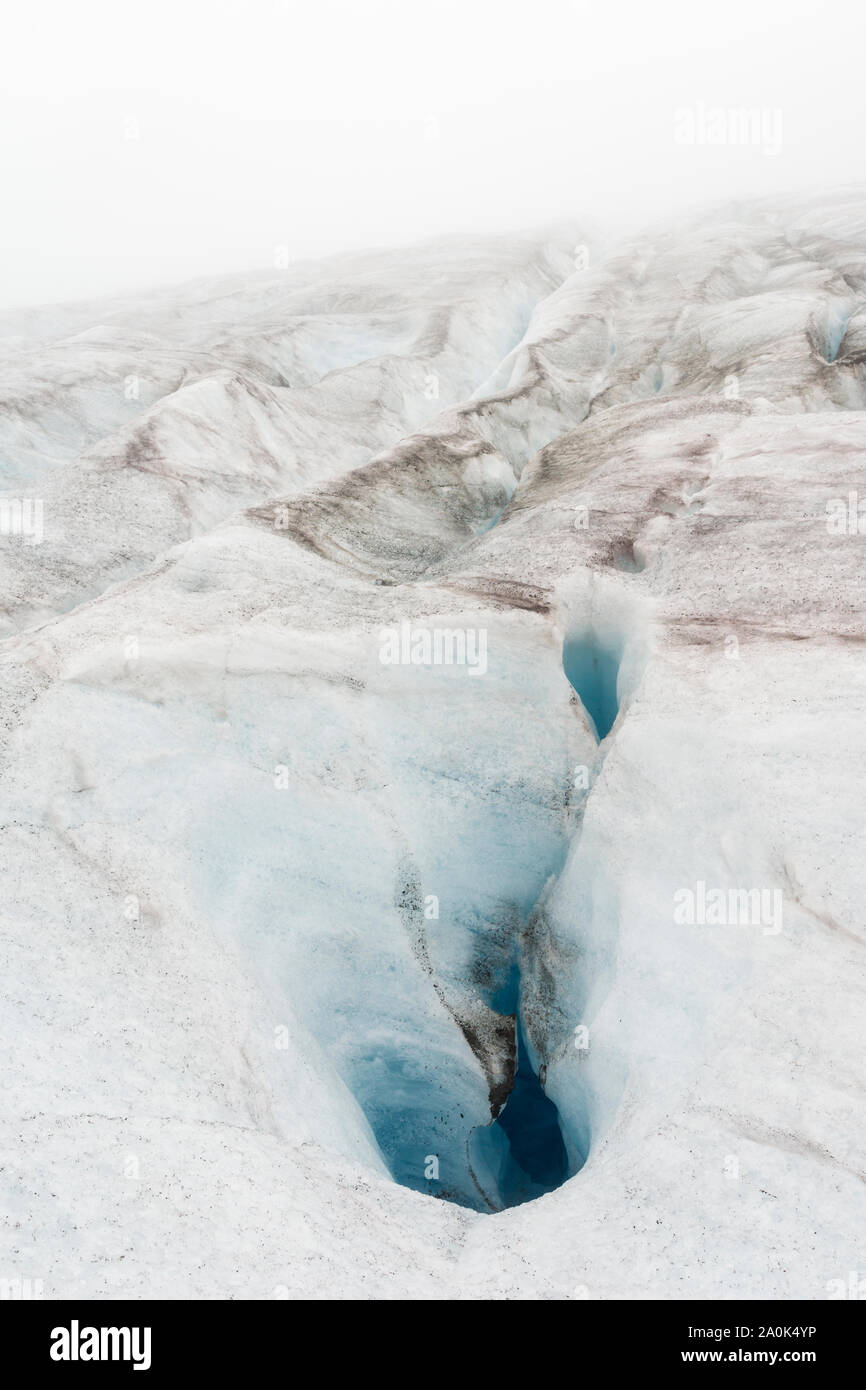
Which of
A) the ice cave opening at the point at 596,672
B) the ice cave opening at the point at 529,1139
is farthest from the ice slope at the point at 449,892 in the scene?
the ice cave opening at the point at 529,1139

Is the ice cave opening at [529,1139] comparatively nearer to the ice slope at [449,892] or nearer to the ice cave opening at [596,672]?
the ice slope at [449,892]

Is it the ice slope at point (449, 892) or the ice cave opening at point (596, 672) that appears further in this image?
the ice cave opening at point (596, 672)

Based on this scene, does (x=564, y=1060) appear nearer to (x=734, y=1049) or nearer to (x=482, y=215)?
(x=734, y=1049)

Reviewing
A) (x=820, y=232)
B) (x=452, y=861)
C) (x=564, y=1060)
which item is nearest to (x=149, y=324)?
(x=820, y=232)

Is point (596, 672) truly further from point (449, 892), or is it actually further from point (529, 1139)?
point (529, 1139)

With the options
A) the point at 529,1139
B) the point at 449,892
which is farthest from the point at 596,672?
the point at 529,1139
